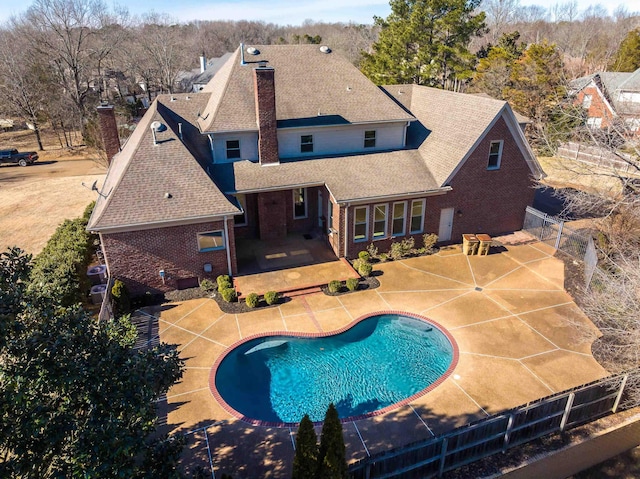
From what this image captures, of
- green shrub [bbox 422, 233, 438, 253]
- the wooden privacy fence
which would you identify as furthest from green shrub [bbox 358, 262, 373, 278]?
the wooden privacy fence

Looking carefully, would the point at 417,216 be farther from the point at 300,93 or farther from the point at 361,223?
the point at 300,93

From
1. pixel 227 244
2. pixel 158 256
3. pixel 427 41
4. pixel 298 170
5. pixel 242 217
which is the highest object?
pixel 427 41

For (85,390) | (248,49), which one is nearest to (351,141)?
(248,49)

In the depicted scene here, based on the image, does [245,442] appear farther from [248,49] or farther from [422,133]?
[248,49]

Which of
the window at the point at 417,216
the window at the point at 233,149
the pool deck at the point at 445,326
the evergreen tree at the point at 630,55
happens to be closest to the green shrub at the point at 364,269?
the pool deck at the point at 445,326

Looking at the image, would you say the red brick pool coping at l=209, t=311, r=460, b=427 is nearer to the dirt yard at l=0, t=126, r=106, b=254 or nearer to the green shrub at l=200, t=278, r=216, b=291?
the green shrub at l=200, t=278, r=216, b=291

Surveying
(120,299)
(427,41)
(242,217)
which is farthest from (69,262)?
(427,41)
